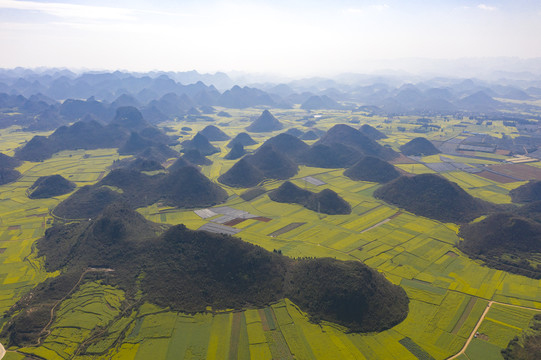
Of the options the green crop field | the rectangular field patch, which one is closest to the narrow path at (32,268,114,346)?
the green crop field

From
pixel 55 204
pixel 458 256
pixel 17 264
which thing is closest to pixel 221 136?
pixel 55 204

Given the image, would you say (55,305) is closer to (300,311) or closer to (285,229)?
(300,311)

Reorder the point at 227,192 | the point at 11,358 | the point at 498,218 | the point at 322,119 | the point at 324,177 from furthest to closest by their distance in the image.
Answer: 1. the point at 322,119
2. the point at 324,177
3. the point at 227,192
4. the point at 498,218
5. the point at 11,358

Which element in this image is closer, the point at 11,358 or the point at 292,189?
the point at 11,358

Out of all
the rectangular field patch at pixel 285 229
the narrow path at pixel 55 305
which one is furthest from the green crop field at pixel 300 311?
the narrow path at pixel 55 305

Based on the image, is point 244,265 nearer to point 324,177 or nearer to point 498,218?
point 498,218

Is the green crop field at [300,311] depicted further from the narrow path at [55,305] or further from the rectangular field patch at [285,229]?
the narrow path at [55,305]

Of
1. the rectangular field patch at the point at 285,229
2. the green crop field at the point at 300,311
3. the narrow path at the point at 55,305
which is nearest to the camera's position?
the green crop field at the point at 300,311

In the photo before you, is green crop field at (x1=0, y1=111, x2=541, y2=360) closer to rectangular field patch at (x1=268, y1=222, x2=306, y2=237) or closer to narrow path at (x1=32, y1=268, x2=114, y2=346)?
rectangular field patch at (x1=268, y1=222, x2=306, y2=237)
